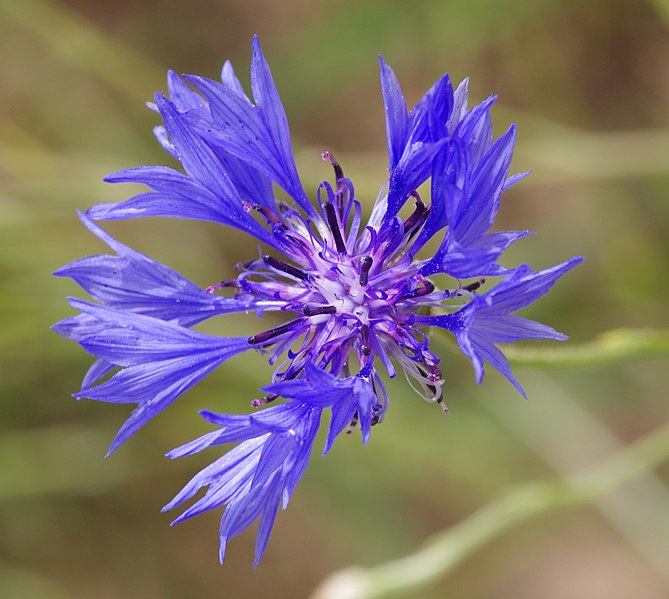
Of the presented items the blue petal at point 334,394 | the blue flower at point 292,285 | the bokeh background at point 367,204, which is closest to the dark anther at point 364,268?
the blue flower at point 292,285

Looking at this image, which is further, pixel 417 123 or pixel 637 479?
pixel 637 479

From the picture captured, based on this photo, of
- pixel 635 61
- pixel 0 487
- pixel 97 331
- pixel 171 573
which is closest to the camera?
pixel 97 331

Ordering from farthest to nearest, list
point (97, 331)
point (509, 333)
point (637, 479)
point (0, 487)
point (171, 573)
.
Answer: point (171, 573)
point (0, 487)
point (637, 479)
point (97, 331)
point (509, 333)

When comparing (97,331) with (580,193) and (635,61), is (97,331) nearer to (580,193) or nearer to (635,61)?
(580,193)

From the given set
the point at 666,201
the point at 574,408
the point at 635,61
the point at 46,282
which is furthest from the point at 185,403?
the point at 635,61

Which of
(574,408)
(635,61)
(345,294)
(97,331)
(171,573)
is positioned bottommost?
(171,573)

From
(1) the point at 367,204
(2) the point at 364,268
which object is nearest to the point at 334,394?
(2) the point at 364,268
